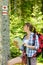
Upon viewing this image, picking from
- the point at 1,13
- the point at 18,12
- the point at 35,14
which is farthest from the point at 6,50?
the point at 18,12

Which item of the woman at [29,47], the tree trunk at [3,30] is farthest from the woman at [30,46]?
the tree trunk at [3,30]

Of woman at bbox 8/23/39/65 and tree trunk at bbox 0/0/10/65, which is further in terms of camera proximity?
tree trunk at bbox 0/0/10/65

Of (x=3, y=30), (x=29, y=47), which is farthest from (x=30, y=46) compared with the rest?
(x=3, y=30)

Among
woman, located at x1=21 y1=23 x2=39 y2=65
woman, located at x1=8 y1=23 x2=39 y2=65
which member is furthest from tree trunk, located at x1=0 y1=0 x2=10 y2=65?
woman, located at x1=21 y1=23 x2=39 y2=65

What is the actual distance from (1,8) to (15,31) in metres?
8.07

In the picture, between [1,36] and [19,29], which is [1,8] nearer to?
[1,36]

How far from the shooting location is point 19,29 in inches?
602

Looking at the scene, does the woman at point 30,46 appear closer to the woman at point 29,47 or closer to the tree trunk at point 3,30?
the woman at point 29,47

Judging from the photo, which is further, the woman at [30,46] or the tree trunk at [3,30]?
the tree trunk at [3,30]

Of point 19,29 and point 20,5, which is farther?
point 20,5

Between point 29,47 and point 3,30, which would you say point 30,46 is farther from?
point 3,30

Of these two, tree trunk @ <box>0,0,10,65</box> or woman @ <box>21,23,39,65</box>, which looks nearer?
woman @ <box>21,23,39,65</box>

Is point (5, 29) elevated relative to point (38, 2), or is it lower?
elevated

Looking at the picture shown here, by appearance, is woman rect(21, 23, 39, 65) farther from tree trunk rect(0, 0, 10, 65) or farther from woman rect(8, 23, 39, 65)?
tree trunk rect(0, 0, 10, 65)
